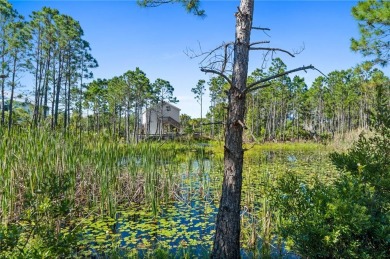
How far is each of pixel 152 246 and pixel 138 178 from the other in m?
2.51

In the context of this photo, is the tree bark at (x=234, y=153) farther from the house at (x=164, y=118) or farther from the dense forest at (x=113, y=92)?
the house at (x=164, y=118)

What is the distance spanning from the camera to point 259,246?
3.91 meters

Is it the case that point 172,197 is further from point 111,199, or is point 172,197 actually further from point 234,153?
point 234,153

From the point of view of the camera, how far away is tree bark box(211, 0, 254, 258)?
2.96 meters

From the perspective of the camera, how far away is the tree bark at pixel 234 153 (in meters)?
2.96

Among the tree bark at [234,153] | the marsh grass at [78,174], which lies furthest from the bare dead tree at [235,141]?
the marsh grass at [78,174]

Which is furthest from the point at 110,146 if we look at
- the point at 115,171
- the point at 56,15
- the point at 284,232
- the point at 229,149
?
the point at 56,15

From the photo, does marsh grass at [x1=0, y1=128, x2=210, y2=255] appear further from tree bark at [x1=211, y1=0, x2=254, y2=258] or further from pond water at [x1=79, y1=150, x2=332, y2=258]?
tree bark at [x1=211, y1=0, x2=254, y2=258]

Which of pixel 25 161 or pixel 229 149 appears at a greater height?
pixel 229 149

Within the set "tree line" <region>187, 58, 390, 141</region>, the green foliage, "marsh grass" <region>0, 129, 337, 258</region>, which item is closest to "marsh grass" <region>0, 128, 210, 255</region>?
"marsh grass" <region>0, 129, 337, 258</region>

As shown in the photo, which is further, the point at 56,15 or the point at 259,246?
the point at 56,15

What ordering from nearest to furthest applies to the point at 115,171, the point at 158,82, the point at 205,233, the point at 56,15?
the point at 205,233, the point at 115,171, the point at 56,15, the point at 158,82

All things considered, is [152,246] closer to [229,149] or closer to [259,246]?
[259,246]

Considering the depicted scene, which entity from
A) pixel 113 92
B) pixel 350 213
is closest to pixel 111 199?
pixel 350 213
